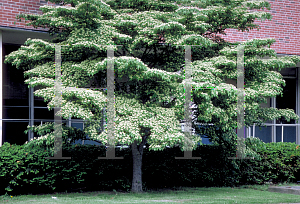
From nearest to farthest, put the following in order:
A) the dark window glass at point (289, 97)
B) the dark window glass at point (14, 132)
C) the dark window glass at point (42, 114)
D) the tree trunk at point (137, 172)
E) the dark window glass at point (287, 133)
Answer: the tree trunk at point (137, 172)
the dark window glass at point (14, 132)
the dark window glass at point (42, 114)
the dark window glass at point (287, 133)
the dark window glass at point (289, 97)

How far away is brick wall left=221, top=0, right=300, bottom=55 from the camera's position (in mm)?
13102

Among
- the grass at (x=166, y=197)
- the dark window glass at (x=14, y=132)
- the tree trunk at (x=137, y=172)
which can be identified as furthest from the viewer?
the dark window glass at (x=14, y=132)

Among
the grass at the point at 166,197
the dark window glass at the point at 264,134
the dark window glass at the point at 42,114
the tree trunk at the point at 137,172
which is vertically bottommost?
the grass at the point at 166,197

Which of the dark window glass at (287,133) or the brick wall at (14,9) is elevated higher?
the brick wall at (14,9)

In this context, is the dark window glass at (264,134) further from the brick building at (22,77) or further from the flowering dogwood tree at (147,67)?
the flowering dogwood tree at (147,67)

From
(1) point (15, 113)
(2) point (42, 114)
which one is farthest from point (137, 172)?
(1) point (15, 113)

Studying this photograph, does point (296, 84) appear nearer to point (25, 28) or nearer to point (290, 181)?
point (290, 181)

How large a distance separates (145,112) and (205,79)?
1.45 m

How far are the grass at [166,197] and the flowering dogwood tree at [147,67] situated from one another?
2.36 feet

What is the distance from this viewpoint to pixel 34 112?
10.9m

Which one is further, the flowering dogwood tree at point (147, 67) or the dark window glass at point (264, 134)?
the dark window glass at point (264, 134)

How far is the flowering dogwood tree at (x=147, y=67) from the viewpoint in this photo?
7035 mm

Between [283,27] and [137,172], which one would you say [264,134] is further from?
[137,172]

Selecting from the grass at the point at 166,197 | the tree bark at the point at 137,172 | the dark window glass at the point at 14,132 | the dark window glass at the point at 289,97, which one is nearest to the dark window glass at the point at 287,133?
the dark window glass at the point at 289,97
